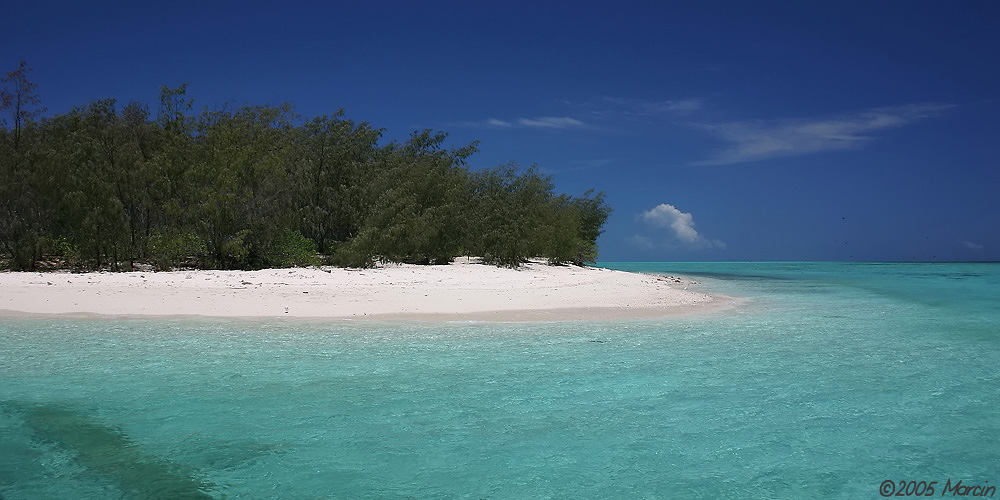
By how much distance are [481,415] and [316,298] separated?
32.8 feet

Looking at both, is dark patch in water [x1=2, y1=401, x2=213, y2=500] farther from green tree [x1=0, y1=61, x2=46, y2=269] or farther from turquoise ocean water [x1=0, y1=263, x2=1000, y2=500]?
green tree [x1=0, y1=61, x2=46, y2=269]

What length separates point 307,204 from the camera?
2731 centimetres

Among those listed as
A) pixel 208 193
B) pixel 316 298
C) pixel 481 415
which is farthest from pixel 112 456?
pixel 208 193

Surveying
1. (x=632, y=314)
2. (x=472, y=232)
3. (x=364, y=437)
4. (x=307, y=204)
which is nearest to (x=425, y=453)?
(x=364, y=437)

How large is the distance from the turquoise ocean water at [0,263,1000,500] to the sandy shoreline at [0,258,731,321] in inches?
102

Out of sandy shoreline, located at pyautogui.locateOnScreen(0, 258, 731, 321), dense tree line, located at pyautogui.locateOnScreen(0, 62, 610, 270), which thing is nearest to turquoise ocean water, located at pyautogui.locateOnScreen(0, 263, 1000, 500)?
sandy shoreline, located at pyautogui.locateOnScreen(0, 258, 731, 321)

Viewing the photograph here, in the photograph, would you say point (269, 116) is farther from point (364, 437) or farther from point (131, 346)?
point (364, 437)

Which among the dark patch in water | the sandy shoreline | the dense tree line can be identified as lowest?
the dark patch in water

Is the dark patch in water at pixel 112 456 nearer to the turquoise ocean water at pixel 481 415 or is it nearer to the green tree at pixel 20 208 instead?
the turquoise ocean water at pixel 481 415

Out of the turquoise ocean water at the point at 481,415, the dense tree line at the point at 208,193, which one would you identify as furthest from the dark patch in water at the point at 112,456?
the dense tree line at the point at 208,193

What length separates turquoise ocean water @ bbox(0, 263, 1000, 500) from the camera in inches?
164

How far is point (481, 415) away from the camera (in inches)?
226

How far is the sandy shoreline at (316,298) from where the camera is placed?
13.1 metres

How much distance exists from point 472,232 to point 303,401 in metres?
27.1
